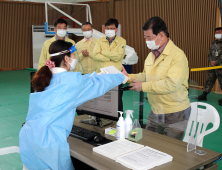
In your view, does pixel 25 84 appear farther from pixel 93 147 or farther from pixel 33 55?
pixel 93 147

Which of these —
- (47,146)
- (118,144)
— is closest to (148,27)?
(118,144)

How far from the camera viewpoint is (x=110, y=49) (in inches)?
173

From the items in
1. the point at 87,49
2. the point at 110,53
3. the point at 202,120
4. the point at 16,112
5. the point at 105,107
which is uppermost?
the point at 87,49

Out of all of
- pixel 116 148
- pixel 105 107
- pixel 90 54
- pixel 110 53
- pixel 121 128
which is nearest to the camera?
pixel 116 148

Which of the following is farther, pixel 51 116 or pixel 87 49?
pixel 87 49

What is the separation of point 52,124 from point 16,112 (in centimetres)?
382

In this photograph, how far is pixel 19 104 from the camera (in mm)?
5734

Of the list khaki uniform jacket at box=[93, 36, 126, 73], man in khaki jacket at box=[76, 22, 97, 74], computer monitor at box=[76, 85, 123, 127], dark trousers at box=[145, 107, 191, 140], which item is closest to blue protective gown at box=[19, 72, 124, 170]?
computer monitor at box=[76, 85, 123, 127]

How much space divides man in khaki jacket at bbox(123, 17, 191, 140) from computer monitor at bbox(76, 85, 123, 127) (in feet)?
0.51

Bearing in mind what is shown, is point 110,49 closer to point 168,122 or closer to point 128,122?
point 168,122

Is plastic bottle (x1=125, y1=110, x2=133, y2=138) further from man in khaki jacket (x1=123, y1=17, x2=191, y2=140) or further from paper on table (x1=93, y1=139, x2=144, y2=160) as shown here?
man in khaki jacket (x1=123, y1=17, x2=191, y2=140)

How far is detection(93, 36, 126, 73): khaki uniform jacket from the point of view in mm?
4199

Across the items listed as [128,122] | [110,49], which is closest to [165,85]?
[128,122]

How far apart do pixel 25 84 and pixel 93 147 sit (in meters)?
6.94
